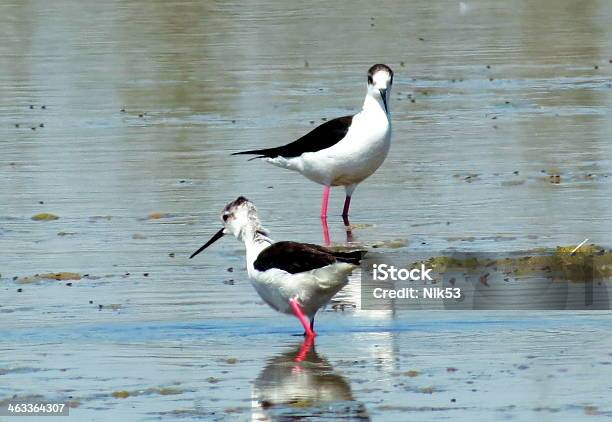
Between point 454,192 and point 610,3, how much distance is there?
18029mm

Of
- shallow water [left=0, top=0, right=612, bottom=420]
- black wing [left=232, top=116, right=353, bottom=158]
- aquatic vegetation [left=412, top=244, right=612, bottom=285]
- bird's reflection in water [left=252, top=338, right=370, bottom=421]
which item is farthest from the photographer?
black wing [left=232, top=116, right=353, bottom=158]

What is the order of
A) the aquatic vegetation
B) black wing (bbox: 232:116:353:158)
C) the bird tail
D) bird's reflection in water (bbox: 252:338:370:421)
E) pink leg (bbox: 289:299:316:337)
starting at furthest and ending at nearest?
black wing (bbox: 232:116:353:158) → the aquatic vegetation → pink leg (bbox: 289:299:316:337) → the bird tail → bird's reflection in water (bbox: 252:338:370:421)

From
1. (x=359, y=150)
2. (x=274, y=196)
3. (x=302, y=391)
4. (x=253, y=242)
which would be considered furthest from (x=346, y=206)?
(x=302, y=391)

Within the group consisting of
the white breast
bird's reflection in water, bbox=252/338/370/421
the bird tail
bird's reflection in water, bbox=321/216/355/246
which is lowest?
bird's reflection in water, bbox=252/338/370/421

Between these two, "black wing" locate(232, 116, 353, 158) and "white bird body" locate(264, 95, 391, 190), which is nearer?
"white bird body" locate(264, 95, 391, 190)

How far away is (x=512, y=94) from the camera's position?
20547 millimetres

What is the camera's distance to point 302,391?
27.7 feet

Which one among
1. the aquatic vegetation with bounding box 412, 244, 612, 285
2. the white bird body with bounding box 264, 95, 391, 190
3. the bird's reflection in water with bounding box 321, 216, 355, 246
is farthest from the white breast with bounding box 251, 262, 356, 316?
the white bird body with bounding box 264, 95, 391, 190

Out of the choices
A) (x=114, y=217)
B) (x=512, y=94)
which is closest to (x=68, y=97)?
(x=512, y=94)

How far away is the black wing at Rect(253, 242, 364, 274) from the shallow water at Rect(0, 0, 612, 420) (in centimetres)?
42

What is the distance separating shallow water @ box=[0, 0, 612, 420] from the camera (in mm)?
→ 8547

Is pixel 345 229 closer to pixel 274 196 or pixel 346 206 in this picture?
pixel 346 206

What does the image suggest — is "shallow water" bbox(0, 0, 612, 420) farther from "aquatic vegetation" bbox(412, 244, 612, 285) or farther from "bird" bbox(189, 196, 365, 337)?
"aquatic vegetation" bbox(412, 244, 612, 285)

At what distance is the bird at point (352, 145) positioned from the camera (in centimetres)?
1361
